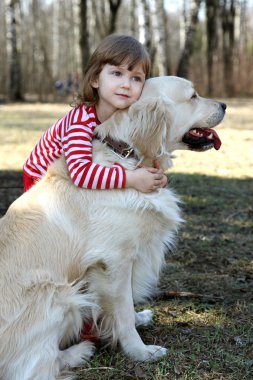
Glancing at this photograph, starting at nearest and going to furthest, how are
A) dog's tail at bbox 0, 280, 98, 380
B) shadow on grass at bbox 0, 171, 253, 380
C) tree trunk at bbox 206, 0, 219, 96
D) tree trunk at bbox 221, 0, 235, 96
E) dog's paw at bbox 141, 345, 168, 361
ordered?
1. dog's tail at bbox 0, 280, 98, 380
2. shadow on grass at bbox 0, 171, 253, 380
3. dog's paw at bbox 141, 345, 168, 361
4. tree trunk at bbox 221, 0, 235, 96
5. tree trunk at bbox 206, 0, 219, 96

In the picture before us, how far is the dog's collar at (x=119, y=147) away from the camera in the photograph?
115 inches

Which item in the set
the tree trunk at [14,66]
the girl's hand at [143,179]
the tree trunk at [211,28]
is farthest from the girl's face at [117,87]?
the tree trunk at [211,28]

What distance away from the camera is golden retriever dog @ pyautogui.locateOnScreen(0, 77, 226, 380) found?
2582 millimetres

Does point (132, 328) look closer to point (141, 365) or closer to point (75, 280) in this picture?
point (141, 365)

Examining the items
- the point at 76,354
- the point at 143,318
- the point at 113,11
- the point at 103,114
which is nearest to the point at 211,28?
the point at 113,11

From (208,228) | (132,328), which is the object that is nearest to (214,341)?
(132,328)

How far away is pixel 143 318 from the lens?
3291 millimetres

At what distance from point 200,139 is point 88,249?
0.92 metres

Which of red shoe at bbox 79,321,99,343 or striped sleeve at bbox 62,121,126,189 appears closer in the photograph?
striped sleeve at bbox 62,121,126,189

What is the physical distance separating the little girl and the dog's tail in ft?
1.83

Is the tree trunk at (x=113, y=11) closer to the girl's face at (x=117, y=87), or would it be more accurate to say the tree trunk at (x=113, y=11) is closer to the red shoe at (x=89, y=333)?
the girl's face at (x=117, y=87)

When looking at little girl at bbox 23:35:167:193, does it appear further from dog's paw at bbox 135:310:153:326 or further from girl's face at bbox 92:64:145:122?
dog's paw at bbox 135:310:153:326

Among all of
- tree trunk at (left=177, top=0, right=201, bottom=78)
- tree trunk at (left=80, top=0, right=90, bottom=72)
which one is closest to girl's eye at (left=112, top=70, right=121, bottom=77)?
tree trunk at (left=177, top=0, right=201, bottom=78)

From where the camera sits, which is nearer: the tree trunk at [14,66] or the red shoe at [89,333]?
the red shoe at [89,333]
